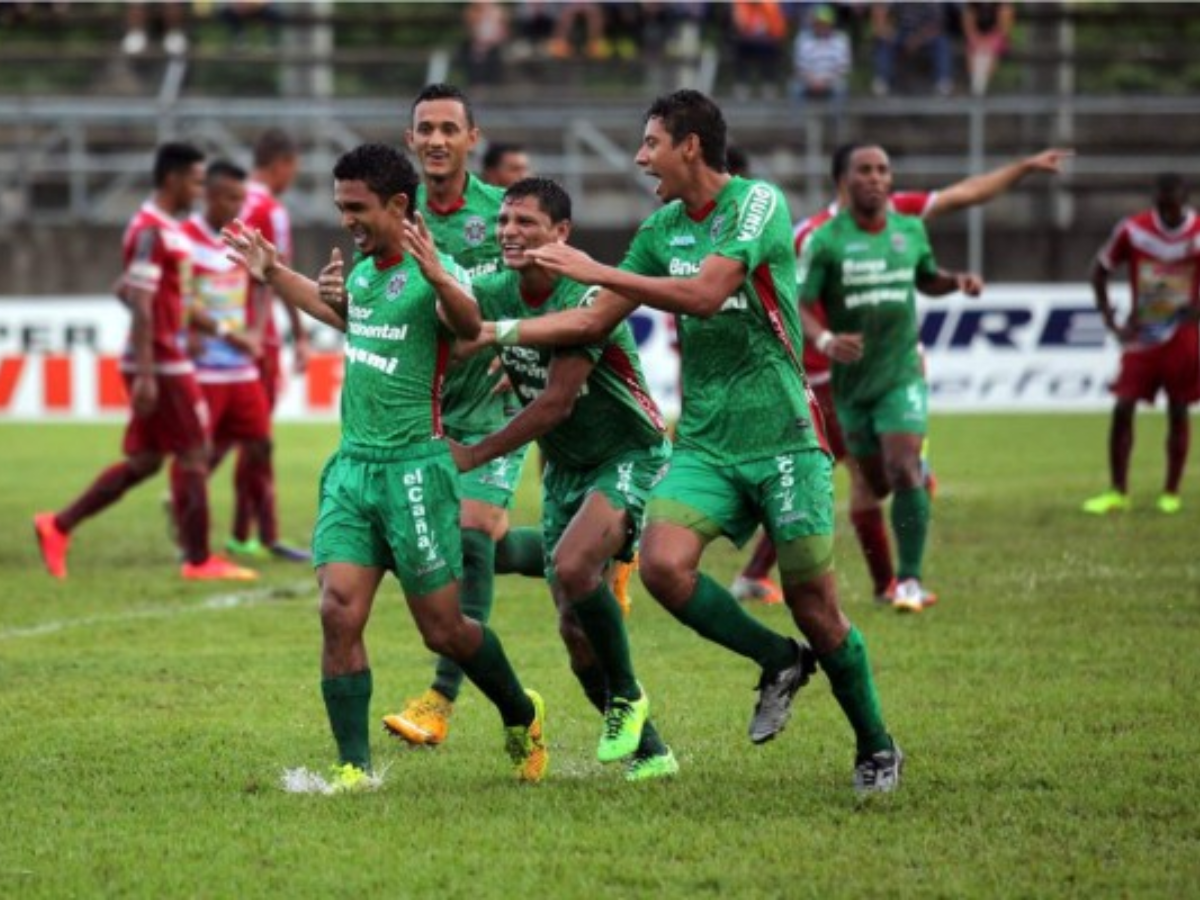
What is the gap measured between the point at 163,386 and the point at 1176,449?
289 inches

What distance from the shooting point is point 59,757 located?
8.48m

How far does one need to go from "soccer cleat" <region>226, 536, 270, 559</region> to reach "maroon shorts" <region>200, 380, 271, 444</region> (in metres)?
0.74

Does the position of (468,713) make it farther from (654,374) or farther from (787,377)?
(654,374)

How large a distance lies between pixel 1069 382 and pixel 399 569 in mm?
18522

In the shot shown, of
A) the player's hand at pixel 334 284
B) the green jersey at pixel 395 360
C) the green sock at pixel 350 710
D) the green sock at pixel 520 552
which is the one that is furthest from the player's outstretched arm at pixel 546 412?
the green sock at pixel 520 552

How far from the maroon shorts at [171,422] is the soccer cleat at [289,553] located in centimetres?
126

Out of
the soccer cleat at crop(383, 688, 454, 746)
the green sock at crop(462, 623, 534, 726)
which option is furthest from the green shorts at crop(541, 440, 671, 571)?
the soccer cleat at crop(383, 688, 454, 746)

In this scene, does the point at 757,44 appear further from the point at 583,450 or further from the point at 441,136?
the point at 583,450

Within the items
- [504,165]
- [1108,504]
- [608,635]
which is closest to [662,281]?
[608,635]

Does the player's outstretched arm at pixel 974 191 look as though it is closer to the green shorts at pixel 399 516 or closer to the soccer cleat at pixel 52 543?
the soccer cleat at pixel 52 543

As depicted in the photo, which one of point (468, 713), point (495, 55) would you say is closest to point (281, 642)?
point (468, 713)

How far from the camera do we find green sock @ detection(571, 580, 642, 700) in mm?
8055

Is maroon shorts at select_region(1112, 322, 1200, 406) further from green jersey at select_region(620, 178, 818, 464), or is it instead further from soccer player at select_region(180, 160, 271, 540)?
green jersey at select_region(620, 178, 818, 464)

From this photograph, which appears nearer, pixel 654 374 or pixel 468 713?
pixel 468 713
